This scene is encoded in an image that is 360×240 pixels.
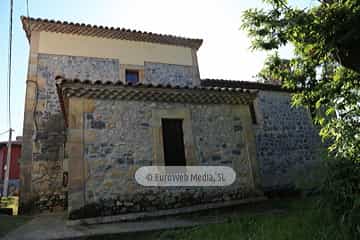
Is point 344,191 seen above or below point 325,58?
below

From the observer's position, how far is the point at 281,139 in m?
10.3

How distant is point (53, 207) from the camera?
25.5 feet

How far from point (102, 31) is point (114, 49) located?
0.86 m

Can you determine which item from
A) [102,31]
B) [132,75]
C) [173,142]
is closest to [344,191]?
[173,142]

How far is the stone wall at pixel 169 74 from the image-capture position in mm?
10398

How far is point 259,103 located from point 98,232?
8459 millimetres

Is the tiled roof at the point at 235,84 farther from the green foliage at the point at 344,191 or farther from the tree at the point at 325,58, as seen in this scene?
the green foliage at the point at 344,191

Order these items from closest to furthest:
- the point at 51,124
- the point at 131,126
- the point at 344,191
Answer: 1. the point at 344,191
2. the point at 131,126
3. the point at 51,124

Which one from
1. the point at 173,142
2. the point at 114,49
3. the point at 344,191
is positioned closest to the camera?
the point at 344,191

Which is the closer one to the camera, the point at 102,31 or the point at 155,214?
the point at 155,214

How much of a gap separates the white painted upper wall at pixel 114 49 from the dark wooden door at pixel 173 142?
16.1 feet

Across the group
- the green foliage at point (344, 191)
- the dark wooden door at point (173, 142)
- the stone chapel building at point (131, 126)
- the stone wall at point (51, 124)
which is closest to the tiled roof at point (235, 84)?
the stone chapel building at point (131, 126)

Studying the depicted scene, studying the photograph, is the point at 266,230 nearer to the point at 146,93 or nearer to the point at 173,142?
the point at 173,142

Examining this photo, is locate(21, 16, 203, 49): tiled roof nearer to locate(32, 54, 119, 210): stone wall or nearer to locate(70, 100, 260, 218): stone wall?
locate(32, 54, 119, 210): stone wall
